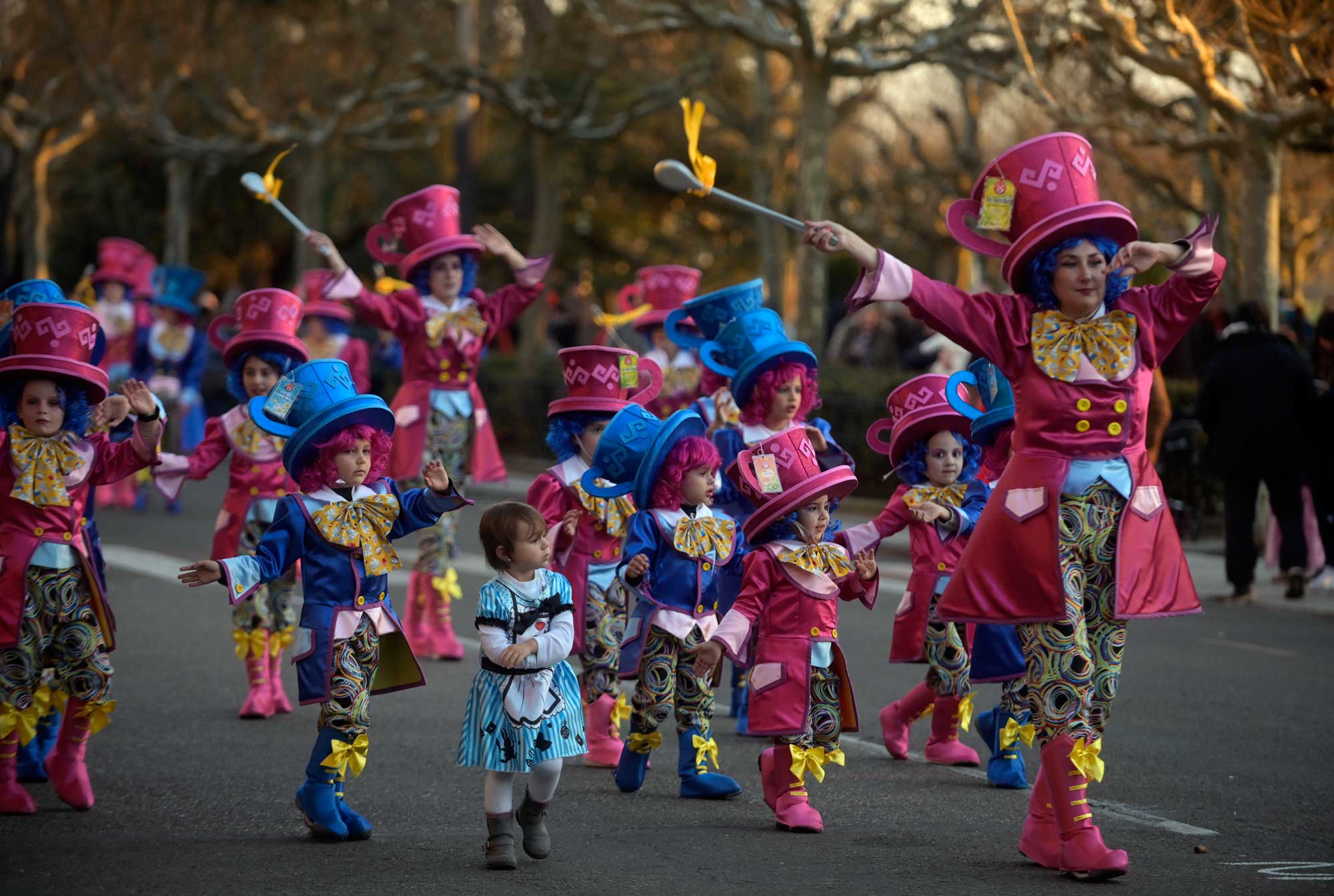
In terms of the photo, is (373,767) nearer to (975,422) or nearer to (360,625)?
(360,625)

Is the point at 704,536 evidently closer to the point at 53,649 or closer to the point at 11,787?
the point at 53,649

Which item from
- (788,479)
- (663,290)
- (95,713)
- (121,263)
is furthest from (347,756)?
(121,263)

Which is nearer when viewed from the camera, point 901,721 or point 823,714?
point 823,714

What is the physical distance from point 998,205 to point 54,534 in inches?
140

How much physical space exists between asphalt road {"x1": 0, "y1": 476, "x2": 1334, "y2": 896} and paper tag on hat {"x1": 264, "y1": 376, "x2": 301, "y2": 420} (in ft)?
4.73

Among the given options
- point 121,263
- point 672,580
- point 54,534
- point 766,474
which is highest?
point 121,263

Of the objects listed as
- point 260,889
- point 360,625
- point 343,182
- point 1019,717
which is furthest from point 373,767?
point 343,182

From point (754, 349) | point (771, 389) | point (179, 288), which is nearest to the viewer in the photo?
point (771, 389)

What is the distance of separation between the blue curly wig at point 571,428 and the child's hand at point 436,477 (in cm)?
179

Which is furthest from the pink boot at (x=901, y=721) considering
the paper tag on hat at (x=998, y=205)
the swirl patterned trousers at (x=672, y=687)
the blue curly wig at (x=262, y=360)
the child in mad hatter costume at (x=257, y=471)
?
the blue curly wig at (x=262, y=360)

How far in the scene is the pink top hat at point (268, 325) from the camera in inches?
336

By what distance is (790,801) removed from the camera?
247 inches

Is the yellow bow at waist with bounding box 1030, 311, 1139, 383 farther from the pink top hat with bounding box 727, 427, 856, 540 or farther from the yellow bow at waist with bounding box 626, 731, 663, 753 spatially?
the yellow bow at waist with bounding box 626, 731, 663, 753

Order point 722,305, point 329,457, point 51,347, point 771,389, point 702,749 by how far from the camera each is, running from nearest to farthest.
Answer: point 329,457, point 51,347, point 702,749, point 771,389, point 722,305
